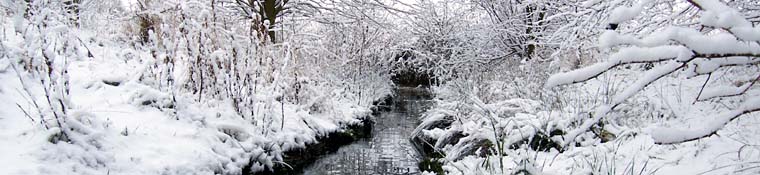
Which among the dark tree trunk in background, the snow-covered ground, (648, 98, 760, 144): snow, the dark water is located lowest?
the dark water

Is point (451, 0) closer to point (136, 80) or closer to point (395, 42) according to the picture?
point (395, 42)

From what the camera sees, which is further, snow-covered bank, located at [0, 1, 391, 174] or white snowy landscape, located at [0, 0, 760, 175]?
snow-covered bank, located at [0, 1, 391, 174]

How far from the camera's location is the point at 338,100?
9305 mm

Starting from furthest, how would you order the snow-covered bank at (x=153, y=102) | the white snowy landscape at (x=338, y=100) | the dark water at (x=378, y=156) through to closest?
the dark water at (x=378, y=156) < the snow-covered bank at (x=153, y=102) < the white snowy landscape at (x=338, y=100)

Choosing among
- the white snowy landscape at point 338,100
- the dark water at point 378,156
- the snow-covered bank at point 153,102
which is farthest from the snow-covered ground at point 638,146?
the snow-covered bank at point 153,102

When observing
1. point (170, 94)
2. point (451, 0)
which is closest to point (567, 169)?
point (170, 94)

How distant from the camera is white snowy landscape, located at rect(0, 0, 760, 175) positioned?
1682 mm

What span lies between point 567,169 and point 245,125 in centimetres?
302

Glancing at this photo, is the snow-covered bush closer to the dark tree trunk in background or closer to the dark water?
the dark water

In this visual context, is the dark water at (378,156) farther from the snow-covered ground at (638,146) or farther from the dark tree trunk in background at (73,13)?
the dark tree trunk in background at (73,13)

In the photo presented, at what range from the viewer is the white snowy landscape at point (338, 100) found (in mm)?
1682

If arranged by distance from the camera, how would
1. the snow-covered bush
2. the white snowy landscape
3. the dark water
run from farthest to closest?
the dark water < the white snowy landscape < the snow-covered bush

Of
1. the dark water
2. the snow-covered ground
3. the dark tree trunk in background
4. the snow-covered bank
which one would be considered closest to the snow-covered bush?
the snow-covered ground

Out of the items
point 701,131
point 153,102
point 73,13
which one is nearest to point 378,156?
point 153,102
